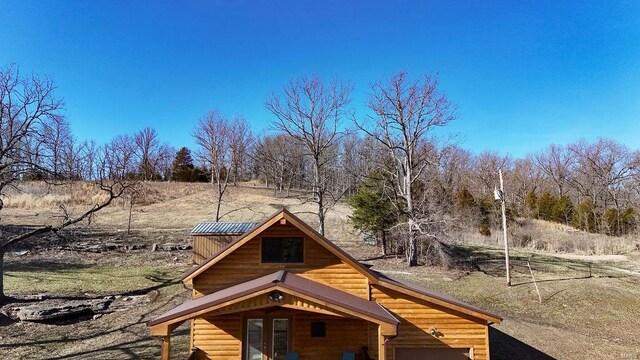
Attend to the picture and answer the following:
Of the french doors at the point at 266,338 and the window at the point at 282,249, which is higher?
the window at the point at 282,249

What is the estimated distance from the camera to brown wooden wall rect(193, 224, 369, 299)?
1135 cm

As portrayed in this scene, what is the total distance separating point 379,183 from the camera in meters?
27.9

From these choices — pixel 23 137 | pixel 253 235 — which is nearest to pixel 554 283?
pixel 253 235

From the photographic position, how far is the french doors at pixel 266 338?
11.2m

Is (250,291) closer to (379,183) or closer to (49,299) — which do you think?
(49,299)

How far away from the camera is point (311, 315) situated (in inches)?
449

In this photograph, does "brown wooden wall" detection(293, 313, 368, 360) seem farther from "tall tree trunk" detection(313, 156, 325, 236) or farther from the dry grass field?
"tall tree trunk" detection(313, 156, 325, 236)

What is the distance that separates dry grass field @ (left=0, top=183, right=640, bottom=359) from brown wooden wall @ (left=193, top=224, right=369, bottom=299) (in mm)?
2565

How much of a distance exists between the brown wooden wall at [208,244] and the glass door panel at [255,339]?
1184cm

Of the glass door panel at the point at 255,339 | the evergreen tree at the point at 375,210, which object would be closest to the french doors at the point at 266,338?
the glass door panel at the point at 255,339

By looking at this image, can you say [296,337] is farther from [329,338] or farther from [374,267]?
[374,267]

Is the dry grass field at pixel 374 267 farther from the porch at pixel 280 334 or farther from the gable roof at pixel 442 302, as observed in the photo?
the gable roof at pixel 442 302

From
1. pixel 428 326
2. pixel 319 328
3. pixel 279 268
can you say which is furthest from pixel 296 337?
pixel 428 326

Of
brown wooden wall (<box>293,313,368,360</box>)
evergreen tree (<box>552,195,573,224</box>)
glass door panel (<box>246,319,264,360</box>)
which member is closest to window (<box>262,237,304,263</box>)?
brown wooden wall (<box>293,313,368,360</box>)
